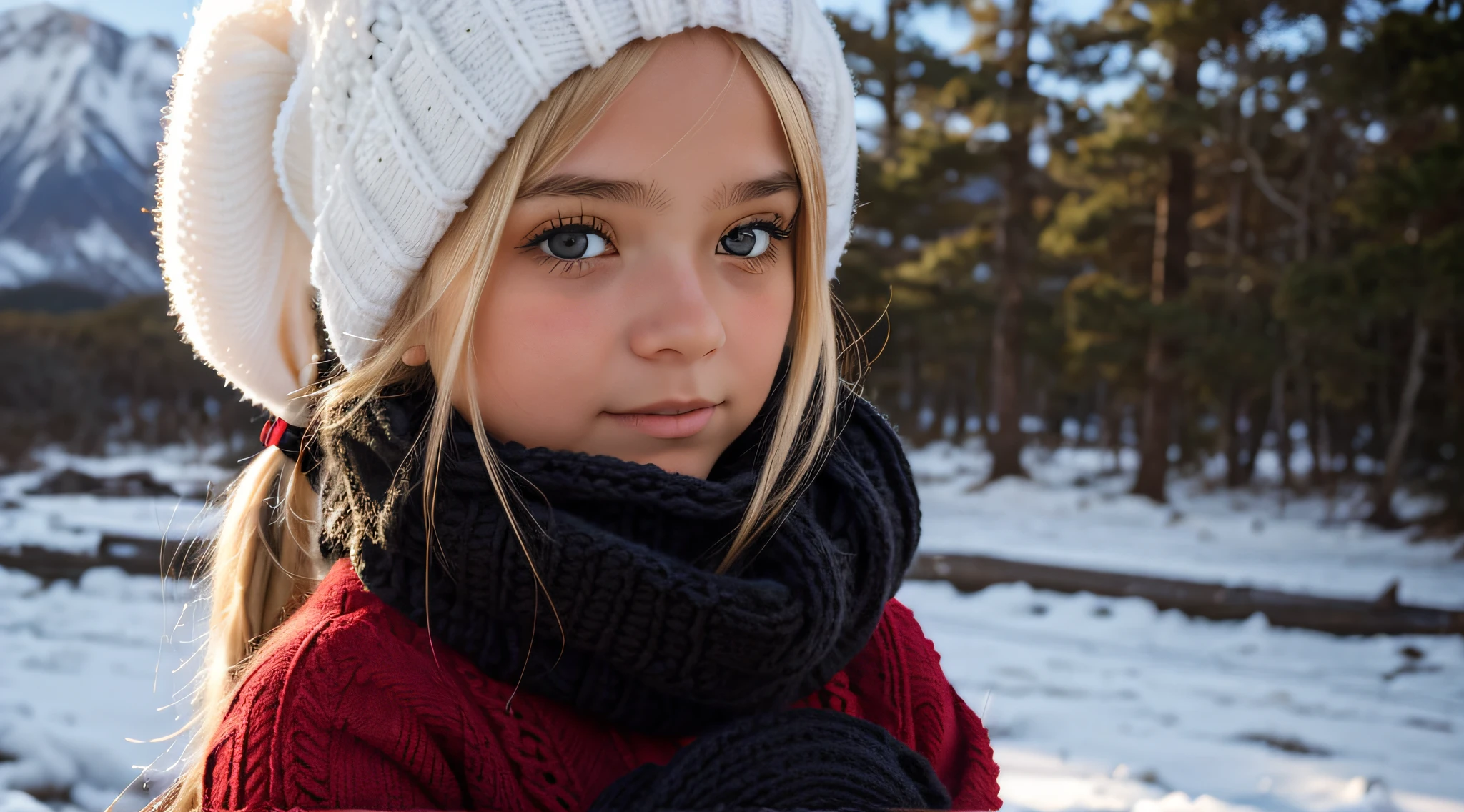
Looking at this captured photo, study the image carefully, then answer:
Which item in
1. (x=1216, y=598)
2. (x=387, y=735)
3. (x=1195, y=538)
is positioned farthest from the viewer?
(x=1195, y=538)

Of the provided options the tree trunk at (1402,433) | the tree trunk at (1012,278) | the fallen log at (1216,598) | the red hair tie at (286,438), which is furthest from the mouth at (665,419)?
the tree trunk at (1012,278)

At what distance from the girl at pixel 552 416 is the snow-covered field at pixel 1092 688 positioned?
1.77ft

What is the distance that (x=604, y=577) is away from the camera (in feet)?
2.99

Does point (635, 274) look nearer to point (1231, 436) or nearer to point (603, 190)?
point (603, 190)

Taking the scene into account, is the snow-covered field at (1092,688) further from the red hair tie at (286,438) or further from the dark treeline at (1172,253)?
the dark treeline at (1172,253)

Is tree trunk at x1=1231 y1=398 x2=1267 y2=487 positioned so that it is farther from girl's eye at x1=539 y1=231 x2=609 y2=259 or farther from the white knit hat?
girl's eye at x1=539 y1=231 x2=609 y2=259

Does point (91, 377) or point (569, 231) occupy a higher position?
point (569, 231)

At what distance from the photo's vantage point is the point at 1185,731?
3.21 meters

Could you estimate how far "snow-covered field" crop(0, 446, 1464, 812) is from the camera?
99.3 inches

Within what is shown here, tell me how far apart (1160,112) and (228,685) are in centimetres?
1017

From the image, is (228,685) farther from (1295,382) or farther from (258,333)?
(1295,382)

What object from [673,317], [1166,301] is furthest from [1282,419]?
[673,317]

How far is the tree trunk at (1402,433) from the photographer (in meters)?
7.88

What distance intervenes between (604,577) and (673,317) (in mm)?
275
